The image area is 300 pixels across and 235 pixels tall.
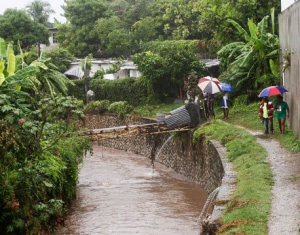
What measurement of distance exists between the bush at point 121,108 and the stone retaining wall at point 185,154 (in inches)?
19.5

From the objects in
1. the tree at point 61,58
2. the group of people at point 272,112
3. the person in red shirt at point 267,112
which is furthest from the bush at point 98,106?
the person in red shirt at point 267,112

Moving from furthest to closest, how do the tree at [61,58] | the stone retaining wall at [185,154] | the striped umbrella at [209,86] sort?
the tree at [61,58] → the striped umbrella at [209,86] → the stone retaining wall at [185,154]

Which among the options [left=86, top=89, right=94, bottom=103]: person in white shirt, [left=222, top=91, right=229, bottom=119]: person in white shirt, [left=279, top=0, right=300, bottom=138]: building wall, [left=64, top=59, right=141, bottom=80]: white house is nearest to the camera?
[left=279, top=0, right=300, bottom=138]: building wall

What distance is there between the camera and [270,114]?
63.7ft

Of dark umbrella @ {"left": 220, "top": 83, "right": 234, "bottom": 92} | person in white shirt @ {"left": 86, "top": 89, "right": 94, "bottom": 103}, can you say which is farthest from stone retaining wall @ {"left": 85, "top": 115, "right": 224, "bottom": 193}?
person in white shirt @ {"left": 86, "top": 89, "right": 94, "bottom": 103}

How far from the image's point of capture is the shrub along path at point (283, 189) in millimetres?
10484

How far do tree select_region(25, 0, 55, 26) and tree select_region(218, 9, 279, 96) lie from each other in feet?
135

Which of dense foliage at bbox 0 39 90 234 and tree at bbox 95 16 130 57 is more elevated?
tree at bbox 95 16 130 57

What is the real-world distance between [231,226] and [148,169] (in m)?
17.4

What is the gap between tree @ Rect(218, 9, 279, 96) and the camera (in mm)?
24875

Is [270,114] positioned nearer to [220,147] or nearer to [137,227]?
[220,147]

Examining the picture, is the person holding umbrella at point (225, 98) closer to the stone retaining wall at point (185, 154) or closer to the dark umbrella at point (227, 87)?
the dark umbrella at point (227, 87)

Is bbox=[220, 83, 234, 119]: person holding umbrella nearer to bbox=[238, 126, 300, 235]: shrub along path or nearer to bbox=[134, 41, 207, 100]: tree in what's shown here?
bbox=[238, 126, 300, 235]: shrub along path

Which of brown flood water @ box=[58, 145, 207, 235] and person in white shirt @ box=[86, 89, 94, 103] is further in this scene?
person in white shirt @ box=[86, 89, 94, 103]
